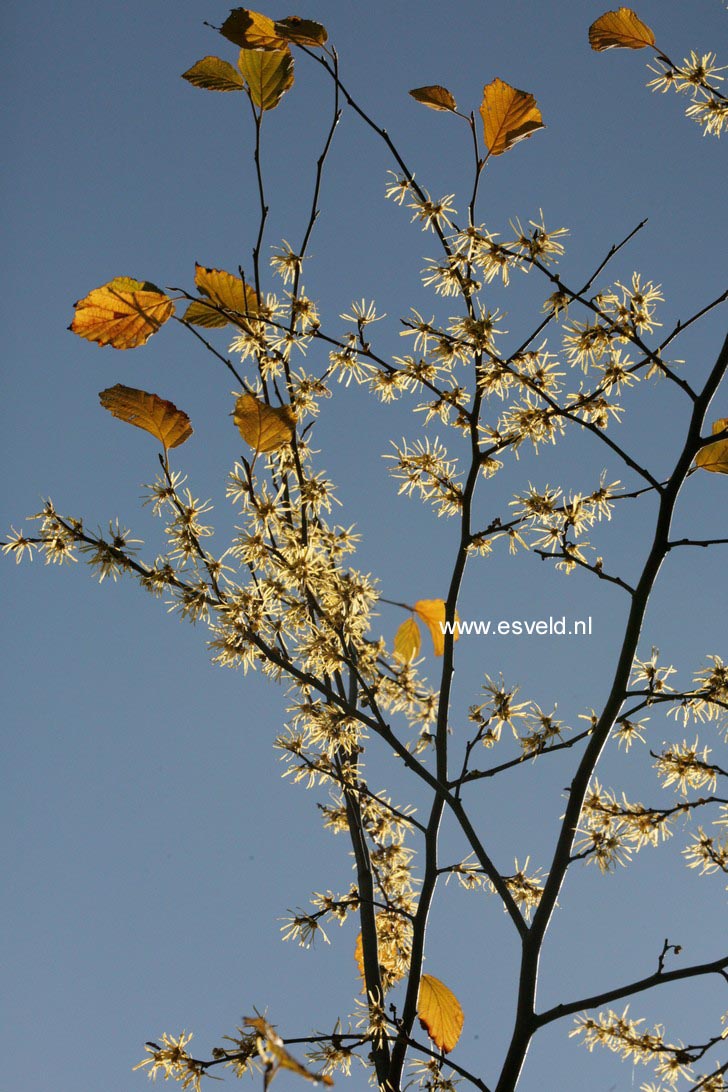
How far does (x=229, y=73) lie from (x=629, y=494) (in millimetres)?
1230

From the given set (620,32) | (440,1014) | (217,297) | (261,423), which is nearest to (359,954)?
(440,1014)

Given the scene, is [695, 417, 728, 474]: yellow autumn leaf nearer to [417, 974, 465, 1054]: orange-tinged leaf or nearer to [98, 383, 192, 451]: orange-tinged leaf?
[98, 383, 192, 451]: orange-tinged leaf

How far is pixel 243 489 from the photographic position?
1863mm

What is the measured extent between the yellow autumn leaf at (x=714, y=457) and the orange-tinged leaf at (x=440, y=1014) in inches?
49.8

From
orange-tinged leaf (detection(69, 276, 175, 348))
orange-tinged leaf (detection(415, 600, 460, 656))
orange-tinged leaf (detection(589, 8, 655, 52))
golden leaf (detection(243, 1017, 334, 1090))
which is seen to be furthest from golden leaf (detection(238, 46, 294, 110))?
golden leaf (detection(243, 1017, 334, 1090))

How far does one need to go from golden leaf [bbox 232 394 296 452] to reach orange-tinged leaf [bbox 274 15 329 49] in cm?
71

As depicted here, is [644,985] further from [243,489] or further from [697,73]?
[697,73]

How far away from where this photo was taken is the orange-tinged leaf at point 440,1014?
197 cm

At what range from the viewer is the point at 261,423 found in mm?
1711

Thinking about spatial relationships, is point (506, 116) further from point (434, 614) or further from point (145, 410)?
point (434, 614)

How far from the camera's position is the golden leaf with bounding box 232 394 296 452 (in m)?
1.68

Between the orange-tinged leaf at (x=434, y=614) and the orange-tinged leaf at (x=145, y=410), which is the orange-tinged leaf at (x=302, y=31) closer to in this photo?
the orange-tinged leaf at (x=145, y=410)

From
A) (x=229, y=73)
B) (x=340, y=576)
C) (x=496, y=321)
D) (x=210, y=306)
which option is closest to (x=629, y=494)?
(x=496, y=321)

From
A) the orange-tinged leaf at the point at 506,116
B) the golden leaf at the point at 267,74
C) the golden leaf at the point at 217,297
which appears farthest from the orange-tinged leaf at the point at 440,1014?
the golden leaf at the point at 267,74
